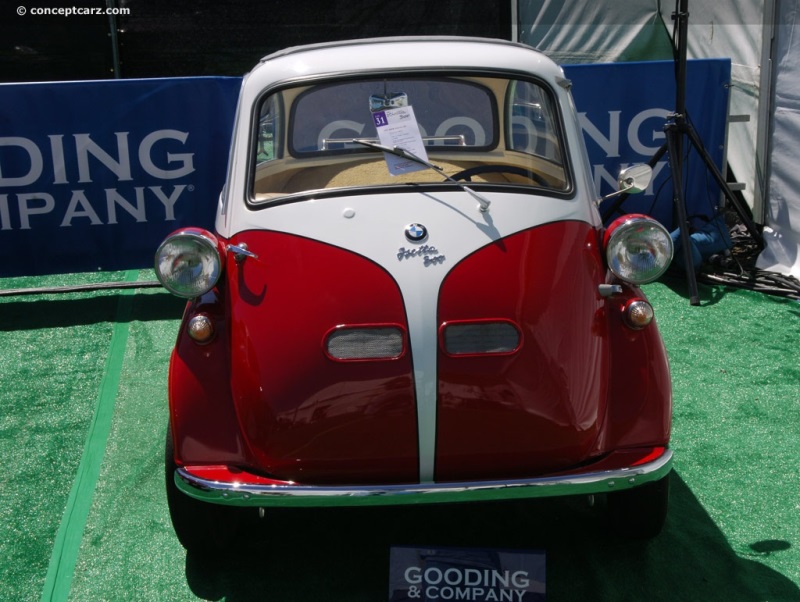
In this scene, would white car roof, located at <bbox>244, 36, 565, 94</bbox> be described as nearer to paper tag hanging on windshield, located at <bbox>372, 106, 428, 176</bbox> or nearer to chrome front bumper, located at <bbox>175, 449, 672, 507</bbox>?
paper tag hanging on windshield, located at <bbox>372, 106, 428, 176</bbox>

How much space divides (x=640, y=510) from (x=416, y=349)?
102 cm

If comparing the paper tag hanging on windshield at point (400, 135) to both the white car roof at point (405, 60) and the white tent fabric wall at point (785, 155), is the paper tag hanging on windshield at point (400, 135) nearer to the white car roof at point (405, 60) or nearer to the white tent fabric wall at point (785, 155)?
the white car roof at point (405, 60)

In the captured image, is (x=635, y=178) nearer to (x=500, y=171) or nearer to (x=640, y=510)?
(x=500, y=171)

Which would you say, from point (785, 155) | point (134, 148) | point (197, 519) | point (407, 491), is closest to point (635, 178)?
point (407, 491)

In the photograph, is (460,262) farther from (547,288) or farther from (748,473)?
(748,473)

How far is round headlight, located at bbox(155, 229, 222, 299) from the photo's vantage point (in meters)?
3.00

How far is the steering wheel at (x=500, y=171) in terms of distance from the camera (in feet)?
11.3

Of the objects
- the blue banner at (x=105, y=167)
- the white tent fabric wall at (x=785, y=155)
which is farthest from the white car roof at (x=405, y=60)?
the white tent fabric wall at (x=785, y=155)

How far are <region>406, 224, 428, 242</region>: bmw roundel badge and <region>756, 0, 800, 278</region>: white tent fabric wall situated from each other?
4052 mm

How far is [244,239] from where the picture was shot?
3.16 m

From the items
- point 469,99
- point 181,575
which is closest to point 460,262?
point 469,99

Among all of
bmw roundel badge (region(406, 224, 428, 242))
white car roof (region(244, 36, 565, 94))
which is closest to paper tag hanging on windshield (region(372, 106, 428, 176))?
white car roof (region(244, 36, 565, 94))

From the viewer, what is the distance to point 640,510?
10.4ft

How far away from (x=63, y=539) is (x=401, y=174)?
1.81 meters
